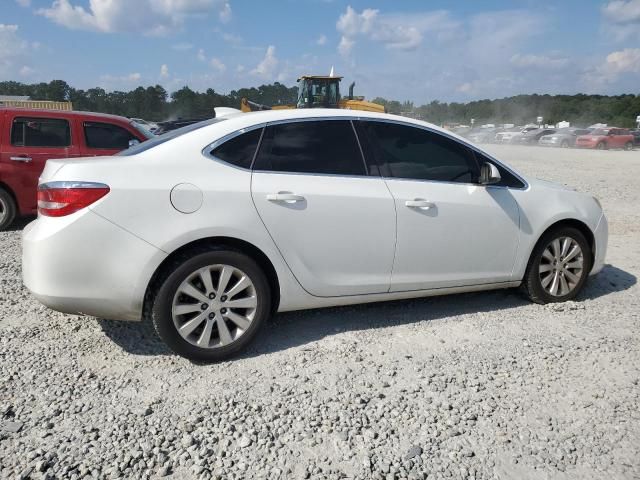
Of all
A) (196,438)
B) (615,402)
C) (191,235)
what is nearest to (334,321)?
(191,235)

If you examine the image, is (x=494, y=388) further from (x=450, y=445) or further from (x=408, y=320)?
(x=408, y=320)

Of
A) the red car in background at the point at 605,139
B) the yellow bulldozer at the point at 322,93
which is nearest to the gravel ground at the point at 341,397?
the yellow bulldozer at the point at 322,93

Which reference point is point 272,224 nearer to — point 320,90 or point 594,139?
point 320,90

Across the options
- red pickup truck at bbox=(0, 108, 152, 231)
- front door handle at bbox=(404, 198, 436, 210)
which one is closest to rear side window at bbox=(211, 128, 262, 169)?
front door handle at bbox=(404, 198, 436, 210)

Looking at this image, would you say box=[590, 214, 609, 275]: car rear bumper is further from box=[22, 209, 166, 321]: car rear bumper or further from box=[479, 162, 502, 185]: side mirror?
box=[22, 209, 166, 321]: car rear bumper

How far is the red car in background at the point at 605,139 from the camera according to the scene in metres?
34.1

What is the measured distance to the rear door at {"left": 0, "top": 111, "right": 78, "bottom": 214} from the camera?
280 inches

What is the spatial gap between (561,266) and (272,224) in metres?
2.69

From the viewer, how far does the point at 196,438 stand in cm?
262

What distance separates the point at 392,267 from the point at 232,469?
6.27 feet

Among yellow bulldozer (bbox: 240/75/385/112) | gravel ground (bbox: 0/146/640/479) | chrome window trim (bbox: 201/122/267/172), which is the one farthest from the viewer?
yellow bulldozer (bbox: 240/75/385/112)

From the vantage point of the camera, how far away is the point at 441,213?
3.90 m

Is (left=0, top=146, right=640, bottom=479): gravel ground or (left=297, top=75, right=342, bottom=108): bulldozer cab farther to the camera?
(left=297, top=75, right=342, bottom=108): bulldozer cab

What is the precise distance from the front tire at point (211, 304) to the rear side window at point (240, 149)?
61 cm
